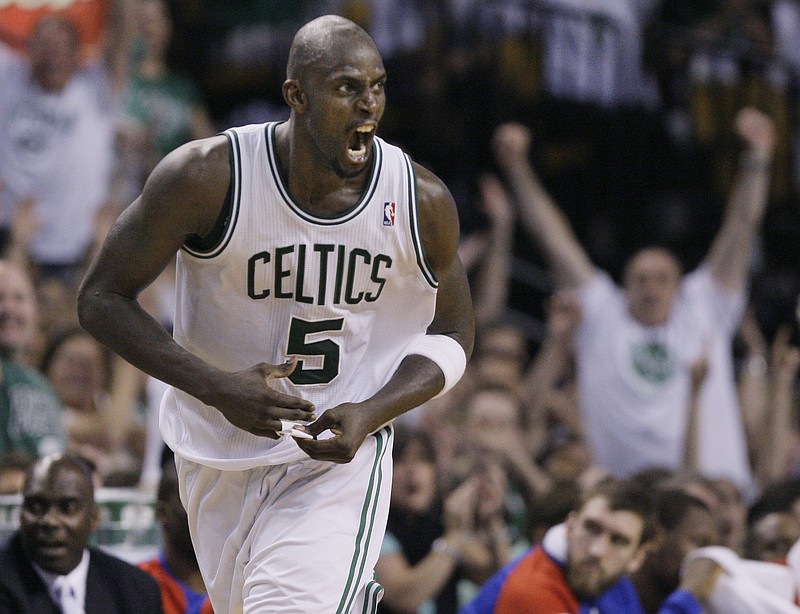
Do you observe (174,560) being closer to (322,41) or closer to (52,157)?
Answer: (322,41)

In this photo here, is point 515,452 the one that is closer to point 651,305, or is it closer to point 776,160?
point 651,305

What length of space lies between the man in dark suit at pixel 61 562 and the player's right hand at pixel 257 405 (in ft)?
4.02

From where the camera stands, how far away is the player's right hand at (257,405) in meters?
3.23

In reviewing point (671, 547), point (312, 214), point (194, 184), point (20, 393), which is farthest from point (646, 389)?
point (194, 184)

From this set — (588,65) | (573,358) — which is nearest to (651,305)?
(573,358)

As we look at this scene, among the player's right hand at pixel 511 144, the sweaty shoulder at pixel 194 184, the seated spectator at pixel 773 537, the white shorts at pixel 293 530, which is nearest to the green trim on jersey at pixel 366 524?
Result: the white shorts at pixel 293 530

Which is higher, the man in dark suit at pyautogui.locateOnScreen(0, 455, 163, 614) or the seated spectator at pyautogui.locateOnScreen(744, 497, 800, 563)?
the man in dark suit at pyautogui.locateOnScreen(0, 455, 163, 614)

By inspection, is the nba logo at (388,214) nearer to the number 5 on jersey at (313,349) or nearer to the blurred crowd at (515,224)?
the number 5 on jersey at (313,349)

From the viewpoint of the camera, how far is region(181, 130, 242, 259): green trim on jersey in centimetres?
341

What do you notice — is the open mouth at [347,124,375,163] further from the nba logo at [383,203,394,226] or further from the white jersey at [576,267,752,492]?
the white jersey at [576,267,752,492]

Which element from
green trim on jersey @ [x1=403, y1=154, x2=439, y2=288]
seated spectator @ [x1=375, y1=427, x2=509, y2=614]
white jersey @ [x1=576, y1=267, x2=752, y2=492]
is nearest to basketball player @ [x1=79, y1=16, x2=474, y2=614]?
green trim on jersey @ [x1=403, y1=154, x2=439, y2=288]

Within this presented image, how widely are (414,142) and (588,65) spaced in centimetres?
148

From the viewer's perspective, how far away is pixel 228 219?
11.2 feet

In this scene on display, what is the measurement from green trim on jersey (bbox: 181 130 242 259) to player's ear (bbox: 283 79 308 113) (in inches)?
7.2
